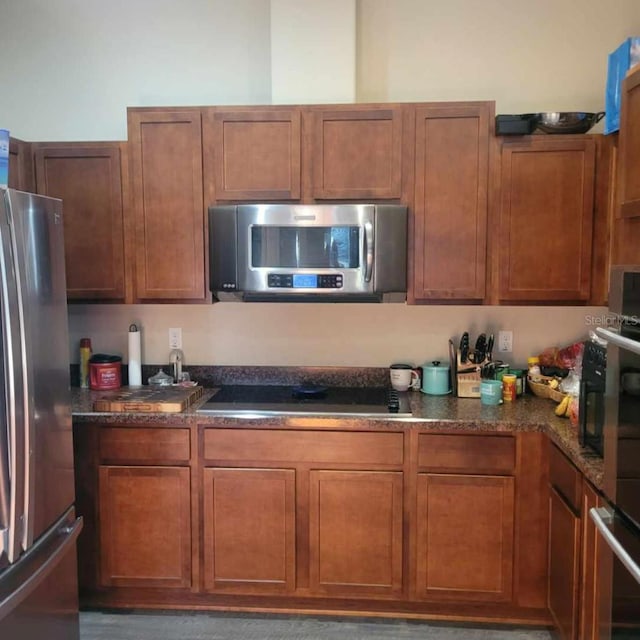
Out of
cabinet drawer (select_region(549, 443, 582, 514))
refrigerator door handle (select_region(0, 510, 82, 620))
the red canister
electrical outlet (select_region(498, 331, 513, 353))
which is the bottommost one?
refrigerator door handle (select_region(0, 510, 82, 620))

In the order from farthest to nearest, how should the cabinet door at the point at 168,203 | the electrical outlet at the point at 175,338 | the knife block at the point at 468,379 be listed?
the electrical outlet at the point at 175,338
the knife block at the point at 468,379
the cabinet door at the point at 168,203

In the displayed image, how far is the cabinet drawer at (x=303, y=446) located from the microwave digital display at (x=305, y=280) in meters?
0.62

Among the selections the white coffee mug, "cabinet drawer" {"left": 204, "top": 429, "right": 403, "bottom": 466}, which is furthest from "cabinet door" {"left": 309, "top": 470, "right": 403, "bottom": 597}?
the white coffee mug

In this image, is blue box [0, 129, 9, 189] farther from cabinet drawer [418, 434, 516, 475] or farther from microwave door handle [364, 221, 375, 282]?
cabinet drawer [418, 434, 516, 475]

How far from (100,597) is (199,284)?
1.45 metres

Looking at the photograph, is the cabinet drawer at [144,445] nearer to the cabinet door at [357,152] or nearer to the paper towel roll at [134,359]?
the paper towel roll at [134,359]

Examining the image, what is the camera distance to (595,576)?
1905 millimetres

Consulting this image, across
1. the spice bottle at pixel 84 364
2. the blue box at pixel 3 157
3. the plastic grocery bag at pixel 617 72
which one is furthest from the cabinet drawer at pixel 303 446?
the plastic grocery bag at pixel 617 72

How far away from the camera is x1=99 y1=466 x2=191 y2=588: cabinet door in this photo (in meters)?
2.58

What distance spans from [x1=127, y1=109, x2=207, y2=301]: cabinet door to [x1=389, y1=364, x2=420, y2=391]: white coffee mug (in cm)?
98

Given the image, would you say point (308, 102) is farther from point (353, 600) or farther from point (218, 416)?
point (353, 600)

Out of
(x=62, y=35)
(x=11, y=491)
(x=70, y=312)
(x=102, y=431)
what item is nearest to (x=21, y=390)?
(x=11, y=491)

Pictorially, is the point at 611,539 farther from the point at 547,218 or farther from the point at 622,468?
the point at 547,218

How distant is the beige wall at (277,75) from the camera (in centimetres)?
286
